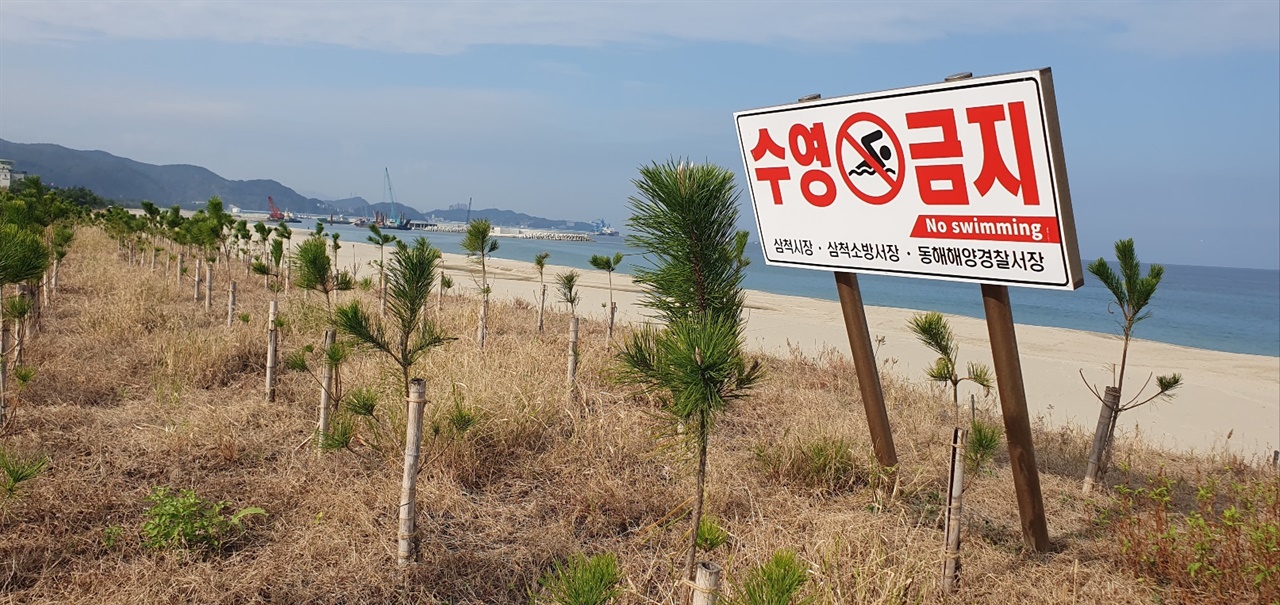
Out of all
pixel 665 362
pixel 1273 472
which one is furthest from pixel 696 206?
pixel 1273 472

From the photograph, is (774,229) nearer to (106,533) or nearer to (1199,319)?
(106,533)

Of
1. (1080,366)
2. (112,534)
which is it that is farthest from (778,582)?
(1080,366)

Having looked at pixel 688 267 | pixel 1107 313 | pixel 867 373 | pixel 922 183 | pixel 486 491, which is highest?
pixel 922 183

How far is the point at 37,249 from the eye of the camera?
399 cm

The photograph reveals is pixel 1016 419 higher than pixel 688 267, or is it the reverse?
pixel 688 267

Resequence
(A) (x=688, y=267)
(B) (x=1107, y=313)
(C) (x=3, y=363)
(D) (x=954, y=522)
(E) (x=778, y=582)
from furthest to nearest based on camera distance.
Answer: (B) (x=1107, y=313) < (C) (x=3, y=363) < (D) (x=954, y=522) < (A) (x=688, y=267) < (E) (x=778, y=582)

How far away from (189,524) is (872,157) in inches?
154

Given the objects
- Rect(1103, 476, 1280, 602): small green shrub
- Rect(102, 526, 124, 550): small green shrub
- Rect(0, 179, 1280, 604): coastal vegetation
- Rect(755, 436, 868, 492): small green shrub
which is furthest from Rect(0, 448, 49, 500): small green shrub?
Rect(1103, 476, 1280, 602): small green shrub

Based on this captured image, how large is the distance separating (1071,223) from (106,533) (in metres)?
4.68

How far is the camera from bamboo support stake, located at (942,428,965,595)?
10.4 feet

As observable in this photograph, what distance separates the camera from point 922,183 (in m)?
3.87

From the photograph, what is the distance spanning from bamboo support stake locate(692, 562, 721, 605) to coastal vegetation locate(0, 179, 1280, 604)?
84 mm

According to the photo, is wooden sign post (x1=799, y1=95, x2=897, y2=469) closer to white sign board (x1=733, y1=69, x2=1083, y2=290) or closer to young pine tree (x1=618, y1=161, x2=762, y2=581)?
white sign board (x1=733, y1=69, x2=1083, y2=290)

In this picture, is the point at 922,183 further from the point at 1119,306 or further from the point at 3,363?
the point at 3,363
